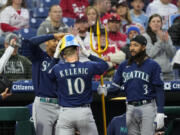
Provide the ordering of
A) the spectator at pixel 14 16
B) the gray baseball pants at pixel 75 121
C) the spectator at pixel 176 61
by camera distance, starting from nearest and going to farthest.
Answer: the gray baseball pants at pixel 75 121, the spectator at pixel 176 61, the spectator at pixel 14 16

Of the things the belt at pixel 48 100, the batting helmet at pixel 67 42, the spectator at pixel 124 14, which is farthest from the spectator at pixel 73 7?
the batting helmet at pixel 67 42

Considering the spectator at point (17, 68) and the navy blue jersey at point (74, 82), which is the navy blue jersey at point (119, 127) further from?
the spectator at point (17, 68)

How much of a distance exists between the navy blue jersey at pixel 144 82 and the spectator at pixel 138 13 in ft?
13.8

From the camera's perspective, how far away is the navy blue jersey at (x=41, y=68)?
18.5ft

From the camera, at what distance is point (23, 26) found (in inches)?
381

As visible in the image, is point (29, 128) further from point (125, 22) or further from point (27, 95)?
point (125, 22)

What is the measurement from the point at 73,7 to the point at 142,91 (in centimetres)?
476

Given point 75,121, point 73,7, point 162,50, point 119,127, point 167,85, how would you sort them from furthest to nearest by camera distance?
point 73,7
point 162,50
point 167,85
point 119,127
point 75,121

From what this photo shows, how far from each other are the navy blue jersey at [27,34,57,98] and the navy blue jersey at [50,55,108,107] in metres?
0.41

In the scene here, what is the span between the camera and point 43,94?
5.64 meters

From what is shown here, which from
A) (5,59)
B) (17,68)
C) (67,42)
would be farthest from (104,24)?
(67,42)

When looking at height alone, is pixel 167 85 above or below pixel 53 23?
below

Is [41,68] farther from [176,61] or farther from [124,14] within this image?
[124,14]

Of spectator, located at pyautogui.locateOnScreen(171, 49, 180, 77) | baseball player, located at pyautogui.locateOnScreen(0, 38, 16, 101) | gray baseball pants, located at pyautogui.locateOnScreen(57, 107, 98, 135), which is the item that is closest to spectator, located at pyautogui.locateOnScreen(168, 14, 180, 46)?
spectator, located at pyautogui.locateOnScreen(171, 49, 180, 77)
